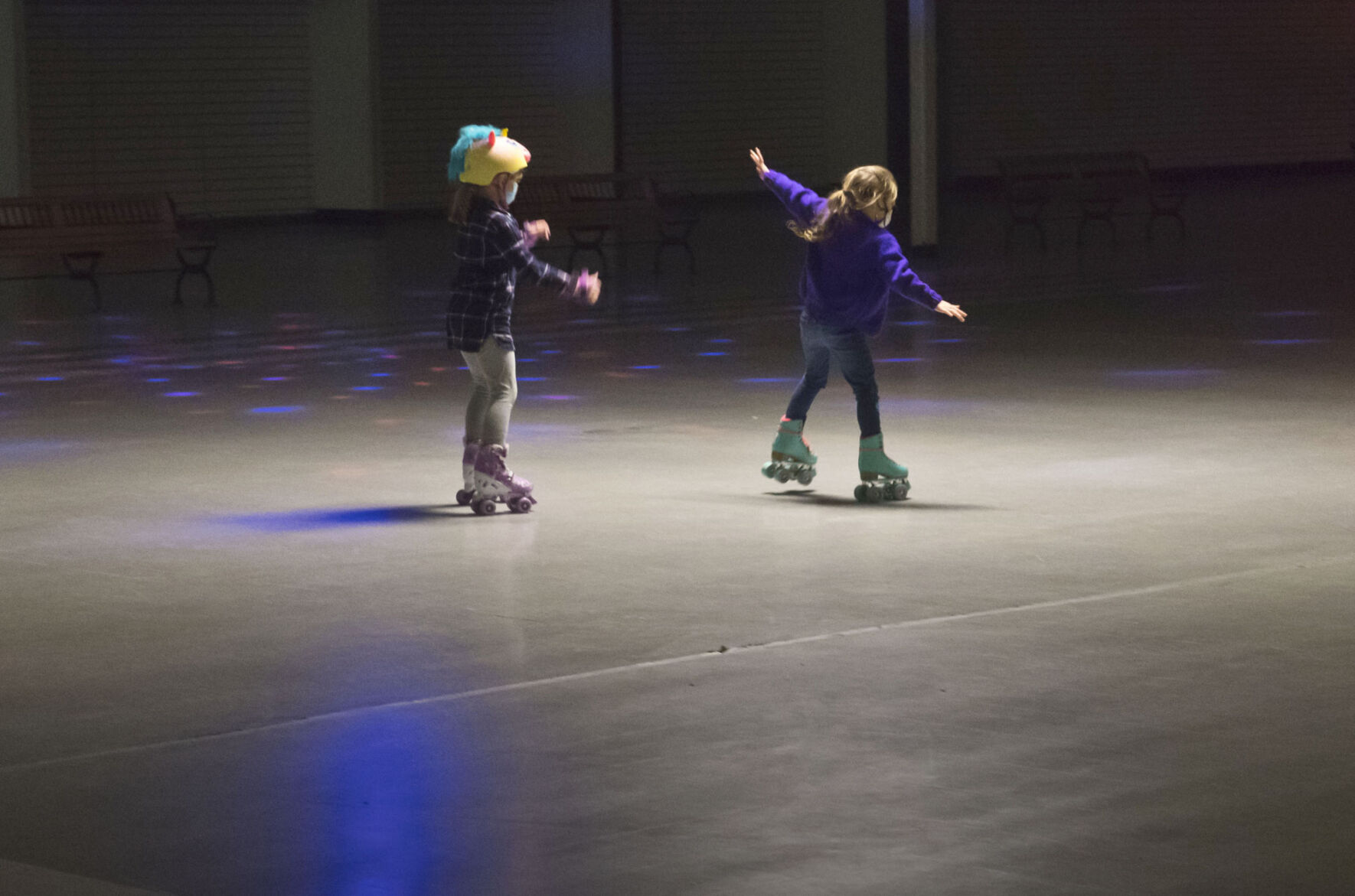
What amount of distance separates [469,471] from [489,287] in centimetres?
74

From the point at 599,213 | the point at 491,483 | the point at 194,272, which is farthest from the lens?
the point at 599,213

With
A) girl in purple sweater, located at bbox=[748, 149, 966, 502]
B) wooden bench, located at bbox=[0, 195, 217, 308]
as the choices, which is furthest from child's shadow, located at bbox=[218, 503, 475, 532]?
wooden bench, located at bbox=[0, 195, 217, 308]

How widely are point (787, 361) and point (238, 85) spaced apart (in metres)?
16.9

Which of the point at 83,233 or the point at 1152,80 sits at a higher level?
the point at 1152,80

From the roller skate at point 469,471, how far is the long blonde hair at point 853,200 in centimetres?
158

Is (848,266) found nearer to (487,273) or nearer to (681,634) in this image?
(487,273)

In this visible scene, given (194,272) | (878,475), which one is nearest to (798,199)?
(878,475)

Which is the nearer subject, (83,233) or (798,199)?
(798,199)

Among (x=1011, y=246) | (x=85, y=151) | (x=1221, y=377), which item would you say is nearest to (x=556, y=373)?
(x=1221, y=377)

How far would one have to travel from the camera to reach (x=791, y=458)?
9.55 metres

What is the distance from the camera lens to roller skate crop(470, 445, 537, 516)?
8938 millimetres

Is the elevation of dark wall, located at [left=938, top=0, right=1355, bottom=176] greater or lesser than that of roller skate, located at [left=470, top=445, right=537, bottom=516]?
greater

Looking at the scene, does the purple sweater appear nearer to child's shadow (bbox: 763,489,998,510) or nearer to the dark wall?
child's shadow (bbox: 763,489,998,510)

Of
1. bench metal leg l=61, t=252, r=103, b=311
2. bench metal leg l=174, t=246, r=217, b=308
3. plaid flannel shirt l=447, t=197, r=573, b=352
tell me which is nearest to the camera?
plaid flannel shirt l=447, t=197, r=573, b=352
